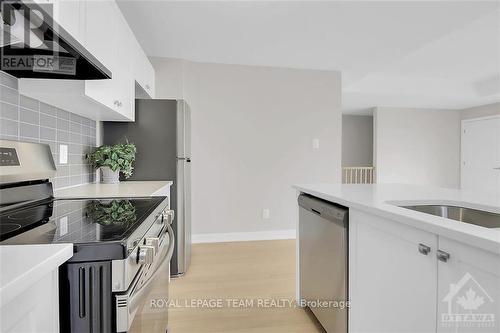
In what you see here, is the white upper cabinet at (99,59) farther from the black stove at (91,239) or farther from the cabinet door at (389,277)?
the cabinet door at (389,277)

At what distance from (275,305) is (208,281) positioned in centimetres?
67

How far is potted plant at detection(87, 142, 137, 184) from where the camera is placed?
7.18 ft

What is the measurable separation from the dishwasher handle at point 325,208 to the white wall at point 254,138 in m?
1.79

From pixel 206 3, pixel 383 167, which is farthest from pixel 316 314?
pixel 383 167

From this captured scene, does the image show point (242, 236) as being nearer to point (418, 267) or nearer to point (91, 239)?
point (418, 267)

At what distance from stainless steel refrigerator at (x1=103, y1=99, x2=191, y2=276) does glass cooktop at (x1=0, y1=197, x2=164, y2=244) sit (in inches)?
42.3

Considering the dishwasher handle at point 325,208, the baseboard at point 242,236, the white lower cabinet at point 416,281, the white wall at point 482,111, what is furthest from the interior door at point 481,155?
the white lower cabinet at point 416,281

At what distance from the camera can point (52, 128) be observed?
1649 millimetres

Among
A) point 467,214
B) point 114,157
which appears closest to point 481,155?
point 467,214

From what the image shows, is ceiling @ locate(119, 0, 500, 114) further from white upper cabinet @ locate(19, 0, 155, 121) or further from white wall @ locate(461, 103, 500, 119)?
white wall @ locate(461, 103, 500, 119)

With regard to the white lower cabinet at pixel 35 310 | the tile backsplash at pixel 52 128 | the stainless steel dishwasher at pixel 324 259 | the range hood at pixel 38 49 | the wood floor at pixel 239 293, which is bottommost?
the wood floor at pixel 239 293

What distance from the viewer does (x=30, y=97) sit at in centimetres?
143

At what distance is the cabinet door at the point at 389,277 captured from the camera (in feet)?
3.05

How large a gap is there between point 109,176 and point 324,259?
5.79 feet
